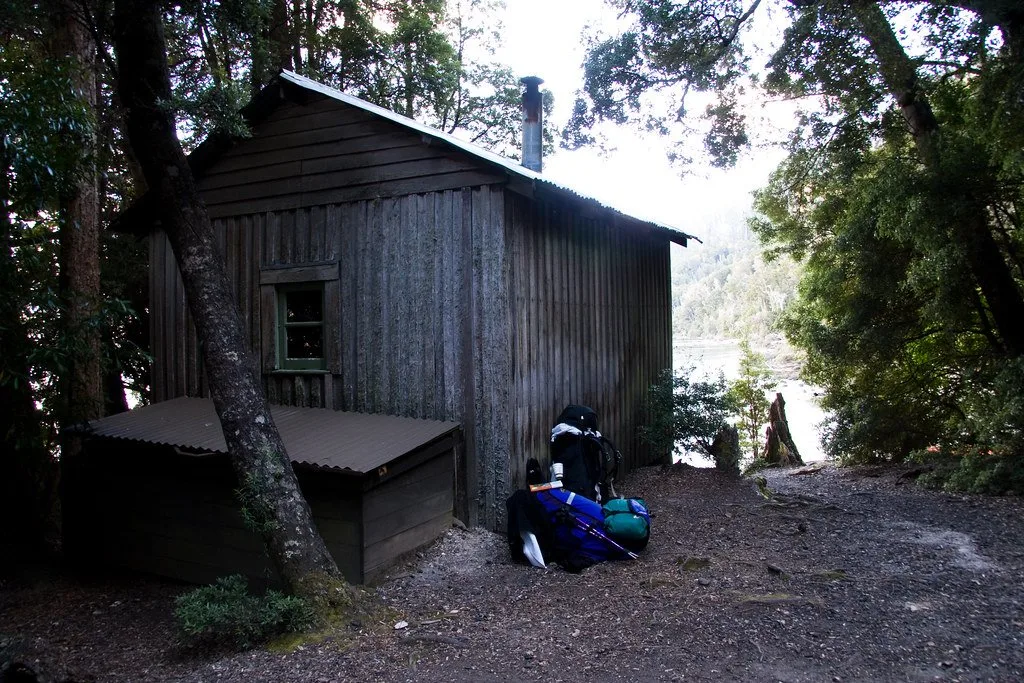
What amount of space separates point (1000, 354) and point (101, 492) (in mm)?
12649

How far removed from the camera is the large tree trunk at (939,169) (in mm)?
8672

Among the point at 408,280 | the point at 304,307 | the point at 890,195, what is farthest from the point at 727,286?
the point at 408,280

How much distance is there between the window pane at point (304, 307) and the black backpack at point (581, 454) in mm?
3480

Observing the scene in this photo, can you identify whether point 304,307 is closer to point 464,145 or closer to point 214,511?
point 214,511

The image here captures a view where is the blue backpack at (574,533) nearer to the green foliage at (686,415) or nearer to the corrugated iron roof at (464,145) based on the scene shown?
the corrugated iron roof at (464,145)

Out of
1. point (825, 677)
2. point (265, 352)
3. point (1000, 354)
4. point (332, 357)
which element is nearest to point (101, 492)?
point (265, 352)

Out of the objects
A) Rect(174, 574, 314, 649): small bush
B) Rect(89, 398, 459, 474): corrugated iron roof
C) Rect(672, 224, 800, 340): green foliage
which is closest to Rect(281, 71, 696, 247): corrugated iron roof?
Rect(89, 398, 459, 474): corrugated iron roof

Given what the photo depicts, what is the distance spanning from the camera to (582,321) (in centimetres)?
922

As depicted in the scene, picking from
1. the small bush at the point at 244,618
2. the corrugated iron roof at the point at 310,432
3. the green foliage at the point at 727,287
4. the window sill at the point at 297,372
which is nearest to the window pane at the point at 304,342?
the window sill at the point at 297,372

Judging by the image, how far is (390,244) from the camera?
8156 mm

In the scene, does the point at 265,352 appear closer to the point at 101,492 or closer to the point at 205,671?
the point at 101,492

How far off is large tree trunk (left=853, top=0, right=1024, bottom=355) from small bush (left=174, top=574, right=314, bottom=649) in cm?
891

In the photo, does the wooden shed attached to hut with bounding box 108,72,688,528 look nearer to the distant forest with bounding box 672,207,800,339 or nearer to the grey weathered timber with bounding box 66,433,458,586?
the grey weathered timber with bounding box 66,433,458,586

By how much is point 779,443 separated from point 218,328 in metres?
13.1
